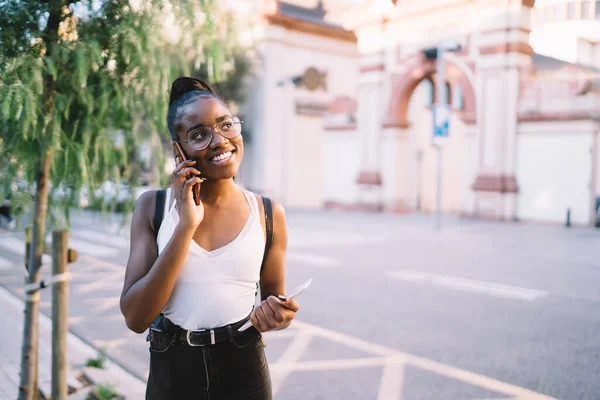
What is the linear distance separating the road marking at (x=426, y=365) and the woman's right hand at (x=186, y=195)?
3.38 metres

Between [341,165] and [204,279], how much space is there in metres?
21.4

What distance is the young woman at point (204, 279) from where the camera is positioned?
169 cm

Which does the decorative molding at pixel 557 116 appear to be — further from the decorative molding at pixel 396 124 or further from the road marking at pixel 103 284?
the road marking at pixel 103 284

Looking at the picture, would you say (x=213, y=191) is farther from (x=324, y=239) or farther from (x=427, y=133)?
(x=427, y=133)

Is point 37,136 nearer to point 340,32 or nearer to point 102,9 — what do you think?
point 102,9

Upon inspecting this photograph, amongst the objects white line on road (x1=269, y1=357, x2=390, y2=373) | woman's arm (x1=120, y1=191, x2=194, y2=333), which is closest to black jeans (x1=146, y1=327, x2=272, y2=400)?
woman's arm (x1=120, y1=191, x2=194, y2=333)

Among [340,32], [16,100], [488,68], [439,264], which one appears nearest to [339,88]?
[340,32]

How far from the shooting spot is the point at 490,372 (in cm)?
458

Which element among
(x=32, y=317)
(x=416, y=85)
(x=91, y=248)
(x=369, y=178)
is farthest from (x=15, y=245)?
(x=416, y=85)

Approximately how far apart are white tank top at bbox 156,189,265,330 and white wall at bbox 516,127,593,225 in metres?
16.1

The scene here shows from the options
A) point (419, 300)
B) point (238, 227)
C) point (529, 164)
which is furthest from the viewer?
point (529, 164)

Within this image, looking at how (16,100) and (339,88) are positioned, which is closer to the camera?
(16,100)

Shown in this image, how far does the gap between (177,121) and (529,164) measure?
16.8m

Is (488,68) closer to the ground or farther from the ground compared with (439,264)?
farther from the ground
